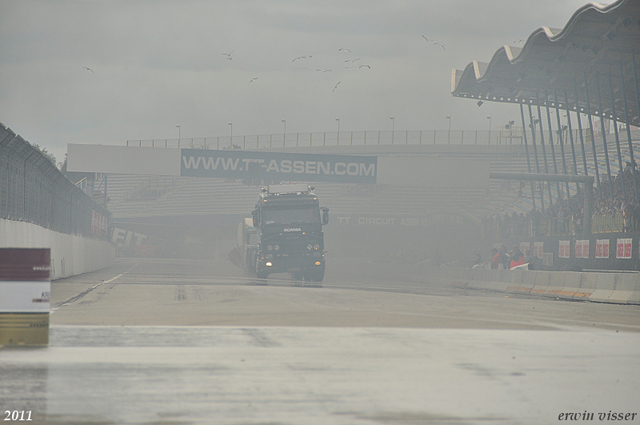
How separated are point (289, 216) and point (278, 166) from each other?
14083mm

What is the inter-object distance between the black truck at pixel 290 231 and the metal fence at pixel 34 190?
789 cm

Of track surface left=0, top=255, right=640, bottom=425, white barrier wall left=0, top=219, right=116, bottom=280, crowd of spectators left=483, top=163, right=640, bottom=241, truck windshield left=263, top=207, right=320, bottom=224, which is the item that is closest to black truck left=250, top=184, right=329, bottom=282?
truck windshield left=263, top=207, right=320, bottom=224

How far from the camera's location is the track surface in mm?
5832

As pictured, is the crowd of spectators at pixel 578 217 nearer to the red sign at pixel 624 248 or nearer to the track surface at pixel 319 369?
the red sign at pixel 624 248

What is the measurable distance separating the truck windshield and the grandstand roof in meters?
13.6

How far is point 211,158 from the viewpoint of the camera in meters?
45.5

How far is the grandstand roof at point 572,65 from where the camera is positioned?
32.7 metres

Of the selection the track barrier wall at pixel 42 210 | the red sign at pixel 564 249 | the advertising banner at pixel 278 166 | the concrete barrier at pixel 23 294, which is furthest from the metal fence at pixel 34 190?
the red sign at pixel 564 249

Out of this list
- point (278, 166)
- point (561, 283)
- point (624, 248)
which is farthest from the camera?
point (278, 166)

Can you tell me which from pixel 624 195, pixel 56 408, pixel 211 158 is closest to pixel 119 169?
pixel 211 158

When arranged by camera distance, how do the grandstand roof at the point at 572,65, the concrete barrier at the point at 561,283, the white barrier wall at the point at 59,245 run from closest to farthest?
the white barrier wall at the point at 59,245
the concrete barrier at the point at 561,283
the grandstand roof at the point at 572,65

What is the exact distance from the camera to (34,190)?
2453 cm

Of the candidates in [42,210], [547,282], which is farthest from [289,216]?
[547,282]

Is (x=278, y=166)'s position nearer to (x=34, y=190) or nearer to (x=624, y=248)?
(x=34, y=190)
